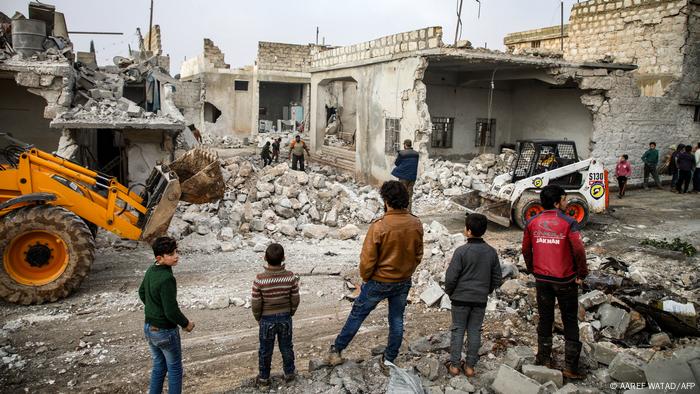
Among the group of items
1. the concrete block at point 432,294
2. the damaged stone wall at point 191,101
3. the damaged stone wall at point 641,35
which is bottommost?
the concrete block at point 432,294

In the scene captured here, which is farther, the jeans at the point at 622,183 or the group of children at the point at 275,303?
the jeans at the point at 622,183

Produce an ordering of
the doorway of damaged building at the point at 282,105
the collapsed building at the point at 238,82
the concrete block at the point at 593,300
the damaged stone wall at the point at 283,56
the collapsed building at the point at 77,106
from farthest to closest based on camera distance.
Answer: the doorway of damaged building at the point at 282,105, the damaged stone wall at the point at 283,56, the collapsed building at the point at 238,82, the collapsed building at the point at 77,106, the concrete block at the point at 593,300

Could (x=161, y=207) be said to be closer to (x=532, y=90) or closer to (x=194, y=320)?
(x=194, y=320)

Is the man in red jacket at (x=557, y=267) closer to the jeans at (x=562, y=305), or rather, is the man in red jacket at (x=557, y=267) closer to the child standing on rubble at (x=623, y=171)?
the jeans at (x=562, y=305)

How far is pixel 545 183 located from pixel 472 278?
631 centimetres

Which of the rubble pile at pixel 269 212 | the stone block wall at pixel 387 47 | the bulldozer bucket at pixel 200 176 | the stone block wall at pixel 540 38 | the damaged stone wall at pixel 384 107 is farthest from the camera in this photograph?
the stone block wall at pixel 540 38

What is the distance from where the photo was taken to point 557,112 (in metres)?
16.3

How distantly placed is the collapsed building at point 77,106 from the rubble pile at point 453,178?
6.31 metres

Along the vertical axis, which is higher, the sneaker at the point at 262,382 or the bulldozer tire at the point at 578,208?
the bulldozer tire at the point at 578,208

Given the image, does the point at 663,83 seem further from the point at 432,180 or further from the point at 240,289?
the point at 240,289

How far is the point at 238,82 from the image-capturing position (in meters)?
24.6

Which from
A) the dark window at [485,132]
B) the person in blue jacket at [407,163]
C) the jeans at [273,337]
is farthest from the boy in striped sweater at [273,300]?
the dark window at [485,132]

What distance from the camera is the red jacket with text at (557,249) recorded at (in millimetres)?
4012

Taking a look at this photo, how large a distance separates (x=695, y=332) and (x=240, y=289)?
5.47m
